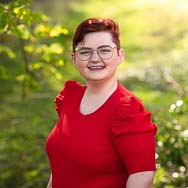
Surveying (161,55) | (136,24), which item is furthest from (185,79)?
(136,24)

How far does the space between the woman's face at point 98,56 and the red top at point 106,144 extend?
0.10m

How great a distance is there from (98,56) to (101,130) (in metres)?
0.32

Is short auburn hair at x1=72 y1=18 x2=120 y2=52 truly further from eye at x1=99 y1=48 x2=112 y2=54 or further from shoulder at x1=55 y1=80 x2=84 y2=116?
shoulder at x1=55 y1=80 x2=84 y2=116

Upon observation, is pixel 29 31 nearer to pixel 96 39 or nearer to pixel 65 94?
pixel 65 94

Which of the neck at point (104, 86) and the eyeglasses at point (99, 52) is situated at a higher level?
the eyeglasses at point (99, 52)

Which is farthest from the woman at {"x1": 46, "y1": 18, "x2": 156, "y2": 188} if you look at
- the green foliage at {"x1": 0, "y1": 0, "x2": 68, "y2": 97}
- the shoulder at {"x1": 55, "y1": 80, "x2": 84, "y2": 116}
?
the green foliage at {"x1": 0, "y1": 0, "x2": 68, "y2": 97}

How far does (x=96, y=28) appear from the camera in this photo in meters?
2.71

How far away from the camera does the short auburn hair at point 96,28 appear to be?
2.72m

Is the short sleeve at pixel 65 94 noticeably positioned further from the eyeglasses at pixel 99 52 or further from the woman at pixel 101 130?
the eyeglasses at pixel 99 52

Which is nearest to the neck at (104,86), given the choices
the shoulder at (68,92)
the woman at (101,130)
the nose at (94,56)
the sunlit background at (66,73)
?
the woman at (101,130)

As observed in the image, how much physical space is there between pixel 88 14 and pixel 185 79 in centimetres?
793

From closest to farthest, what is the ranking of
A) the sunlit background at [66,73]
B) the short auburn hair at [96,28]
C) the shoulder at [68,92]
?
1. the short auburn hair at [96,28]
2. the shoulder at [68,92]
3. the sunlit background at [66,73]

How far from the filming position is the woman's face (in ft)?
8.93

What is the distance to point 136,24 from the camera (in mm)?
13336
